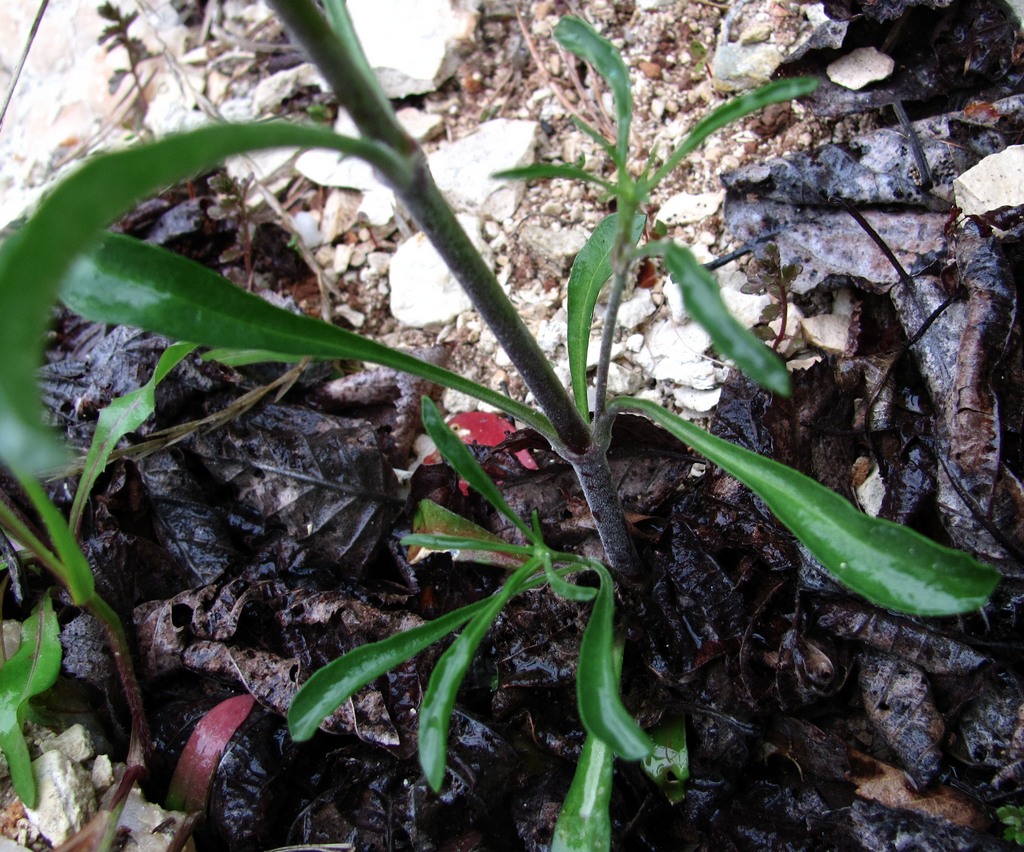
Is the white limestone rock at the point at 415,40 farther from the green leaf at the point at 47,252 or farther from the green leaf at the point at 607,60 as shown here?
the green leaf at the point at 47,252

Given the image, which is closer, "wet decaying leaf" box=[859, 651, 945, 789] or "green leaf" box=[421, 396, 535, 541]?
"green leaf" box=[421, 396, 535, 541]

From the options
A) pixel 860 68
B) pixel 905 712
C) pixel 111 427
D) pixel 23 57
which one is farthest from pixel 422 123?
pixel 905 712

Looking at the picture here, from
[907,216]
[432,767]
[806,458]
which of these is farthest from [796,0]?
→ [432,767]

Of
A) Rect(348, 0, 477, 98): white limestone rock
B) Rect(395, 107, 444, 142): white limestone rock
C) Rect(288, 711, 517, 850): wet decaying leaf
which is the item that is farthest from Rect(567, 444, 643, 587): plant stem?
Rect(348, 0, 477, 98): white limestone rock

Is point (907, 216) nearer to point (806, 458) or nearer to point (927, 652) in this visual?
point (806, 458)

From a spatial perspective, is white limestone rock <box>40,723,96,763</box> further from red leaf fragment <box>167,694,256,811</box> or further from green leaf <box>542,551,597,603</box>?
green leaf <box>542,551,597,603</box>

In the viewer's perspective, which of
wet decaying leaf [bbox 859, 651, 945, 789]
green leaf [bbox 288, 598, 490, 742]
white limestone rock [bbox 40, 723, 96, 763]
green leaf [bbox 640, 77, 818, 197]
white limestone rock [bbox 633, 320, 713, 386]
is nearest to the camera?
green leaf [bbox 640, 77, 818, 197]

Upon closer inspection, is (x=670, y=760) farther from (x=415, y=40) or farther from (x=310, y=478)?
(x=415, y=40)
